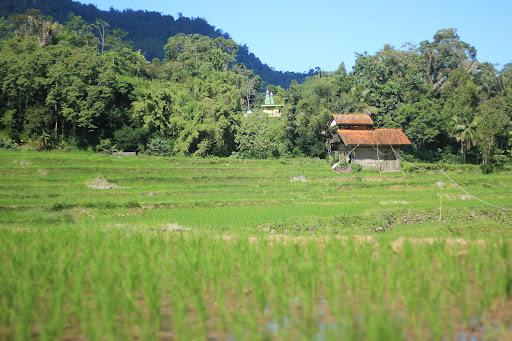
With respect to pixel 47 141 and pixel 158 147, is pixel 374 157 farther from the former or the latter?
pixel 47 141

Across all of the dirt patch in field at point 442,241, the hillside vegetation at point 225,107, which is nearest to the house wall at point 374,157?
the hillside vegetation at point 225,107

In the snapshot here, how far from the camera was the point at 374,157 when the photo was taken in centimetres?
3203

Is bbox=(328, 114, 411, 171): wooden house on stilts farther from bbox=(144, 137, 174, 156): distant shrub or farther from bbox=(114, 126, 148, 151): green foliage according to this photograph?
bbox=(114, 126, 148, 151): green foliage

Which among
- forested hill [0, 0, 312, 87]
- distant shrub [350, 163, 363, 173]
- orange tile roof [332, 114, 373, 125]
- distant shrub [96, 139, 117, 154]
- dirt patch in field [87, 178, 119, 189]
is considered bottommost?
dirt patch in field [87, 178, 119, 189]

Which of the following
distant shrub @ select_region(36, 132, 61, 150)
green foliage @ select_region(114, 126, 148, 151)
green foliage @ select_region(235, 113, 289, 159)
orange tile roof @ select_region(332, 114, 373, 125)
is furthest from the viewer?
green foliage @ select_region(235, 113, 289, 159)

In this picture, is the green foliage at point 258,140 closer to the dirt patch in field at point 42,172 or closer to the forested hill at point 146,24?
the dirt patch in field at point 42,172

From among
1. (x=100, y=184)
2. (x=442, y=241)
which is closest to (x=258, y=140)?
(x=100, y=184)

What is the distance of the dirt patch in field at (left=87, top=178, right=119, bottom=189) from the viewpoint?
20.8 m

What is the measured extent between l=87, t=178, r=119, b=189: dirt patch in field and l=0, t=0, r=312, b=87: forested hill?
7599 centimetres

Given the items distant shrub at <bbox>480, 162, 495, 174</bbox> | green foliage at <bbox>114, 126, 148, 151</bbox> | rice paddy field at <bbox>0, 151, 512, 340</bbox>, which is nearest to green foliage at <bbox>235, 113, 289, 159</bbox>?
green foliage at <bbox>114, 126, 148, 151</bbox>

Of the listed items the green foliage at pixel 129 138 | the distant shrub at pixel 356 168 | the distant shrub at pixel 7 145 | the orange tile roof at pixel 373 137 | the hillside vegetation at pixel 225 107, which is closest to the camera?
the distant shrub at pixel 7 145

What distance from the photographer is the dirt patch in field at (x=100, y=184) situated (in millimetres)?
20766

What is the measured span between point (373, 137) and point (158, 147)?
11911 mm

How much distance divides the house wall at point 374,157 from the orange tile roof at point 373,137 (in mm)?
482
